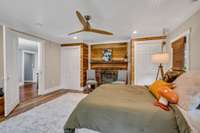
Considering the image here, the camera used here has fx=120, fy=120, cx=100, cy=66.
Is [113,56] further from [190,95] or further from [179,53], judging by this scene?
[190,95]

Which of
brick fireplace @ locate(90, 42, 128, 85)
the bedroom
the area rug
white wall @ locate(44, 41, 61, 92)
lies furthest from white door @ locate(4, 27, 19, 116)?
brick fireplace @ locate(90, 42, 128, 85)

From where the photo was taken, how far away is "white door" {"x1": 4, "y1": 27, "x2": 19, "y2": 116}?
2.86m

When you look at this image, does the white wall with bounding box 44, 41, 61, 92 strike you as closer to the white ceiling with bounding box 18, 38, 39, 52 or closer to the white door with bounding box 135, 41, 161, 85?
the white ceiling with bounding box 18, 38, 39, 52

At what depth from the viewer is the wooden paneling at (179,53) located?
2.88 metres

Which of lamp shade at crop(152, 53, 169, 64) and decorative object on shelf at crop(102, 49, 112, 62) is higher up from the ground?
decorative object on shelf at crop(102, 49, 112, 62)

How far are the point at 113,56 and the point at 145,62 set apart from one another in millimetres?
1615

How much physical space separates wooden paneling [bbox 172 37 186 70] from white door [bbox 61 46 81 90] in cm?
386

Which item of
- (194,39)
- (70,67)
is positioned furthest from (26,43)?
(194,39)

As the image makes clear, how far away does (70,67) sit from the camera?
19.2 feet

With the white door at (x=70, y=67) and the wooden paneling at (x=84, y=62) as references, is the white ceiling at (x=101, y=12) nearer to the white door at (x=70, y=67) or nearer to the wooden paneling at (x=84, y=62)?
the wooden paneling at (x=84, y=62)

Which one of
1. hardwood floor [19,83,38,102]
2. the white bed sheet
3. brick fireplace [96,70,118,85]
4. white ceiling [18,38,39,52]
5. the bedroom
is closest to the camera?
the white bed sheet

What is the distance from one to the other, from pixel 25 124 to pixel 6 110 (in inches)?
32.9

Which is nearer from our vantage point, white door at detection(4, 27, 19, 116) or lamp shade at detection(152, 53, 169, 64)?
white door at detection(4, 27, 19, 116)

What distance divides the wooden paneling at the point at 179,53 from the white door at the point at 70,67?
3864mm
